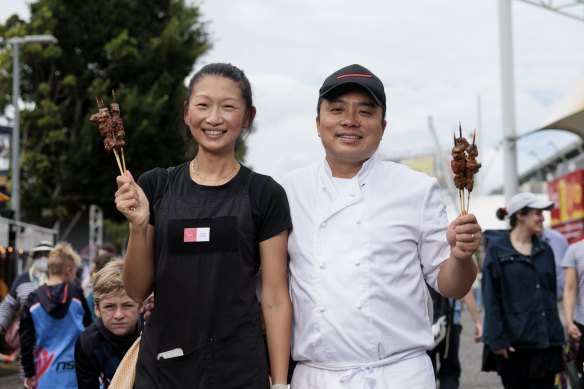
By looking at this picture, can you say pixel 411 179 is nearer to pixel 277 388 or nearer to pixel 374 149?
pixel 374 149

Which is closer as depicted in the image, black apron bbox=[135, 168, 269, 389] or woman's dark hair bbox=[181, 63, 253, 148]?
black apron bbox=[135, 168, 269, 389]

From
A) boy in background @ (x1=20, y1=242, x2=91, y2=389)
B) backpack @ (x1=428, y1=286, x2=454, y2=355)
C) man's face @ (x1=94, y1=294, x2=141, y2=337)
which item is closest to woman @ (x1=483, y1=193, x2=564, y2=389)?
backpack @ (x1=428, y1=286, x2=454, y2=355)

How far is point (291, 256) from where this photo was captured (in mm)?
3311

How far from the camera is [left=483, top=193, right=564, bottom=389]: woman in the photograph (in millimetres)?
7160

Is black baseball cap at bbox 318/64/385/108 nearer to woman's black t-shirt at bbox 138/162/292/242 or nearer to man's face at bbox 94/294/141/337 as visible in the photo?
woman's black t-shirt at bbox 138/162/292/242

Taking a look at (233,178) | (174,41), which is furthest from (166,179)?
(174,41)

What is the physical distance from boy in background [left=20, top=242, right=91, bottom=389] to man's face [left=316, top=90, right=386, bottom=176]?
4.01m

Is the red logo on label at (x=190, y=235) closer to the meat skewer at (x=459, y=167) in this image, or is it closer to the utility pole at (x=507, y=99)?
the meat skewer at (x=459, y=167)

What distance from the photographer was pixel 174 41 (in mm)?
27359

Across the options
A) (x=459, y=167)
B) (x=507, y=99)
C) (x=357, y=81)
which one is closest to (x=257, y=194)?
(x=357, y=81)

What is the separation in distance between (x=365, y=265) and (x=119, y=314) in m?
2.09

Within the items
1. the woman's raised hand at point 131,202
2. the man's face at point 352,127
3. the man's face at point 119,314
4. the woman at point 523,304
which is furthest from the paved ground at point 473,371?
the woman's raised hand at point 131,202

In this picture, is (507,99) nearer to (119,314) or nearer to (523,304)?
(523,304)

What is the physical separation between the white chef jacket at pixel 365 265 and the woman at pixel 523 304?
4.08m
